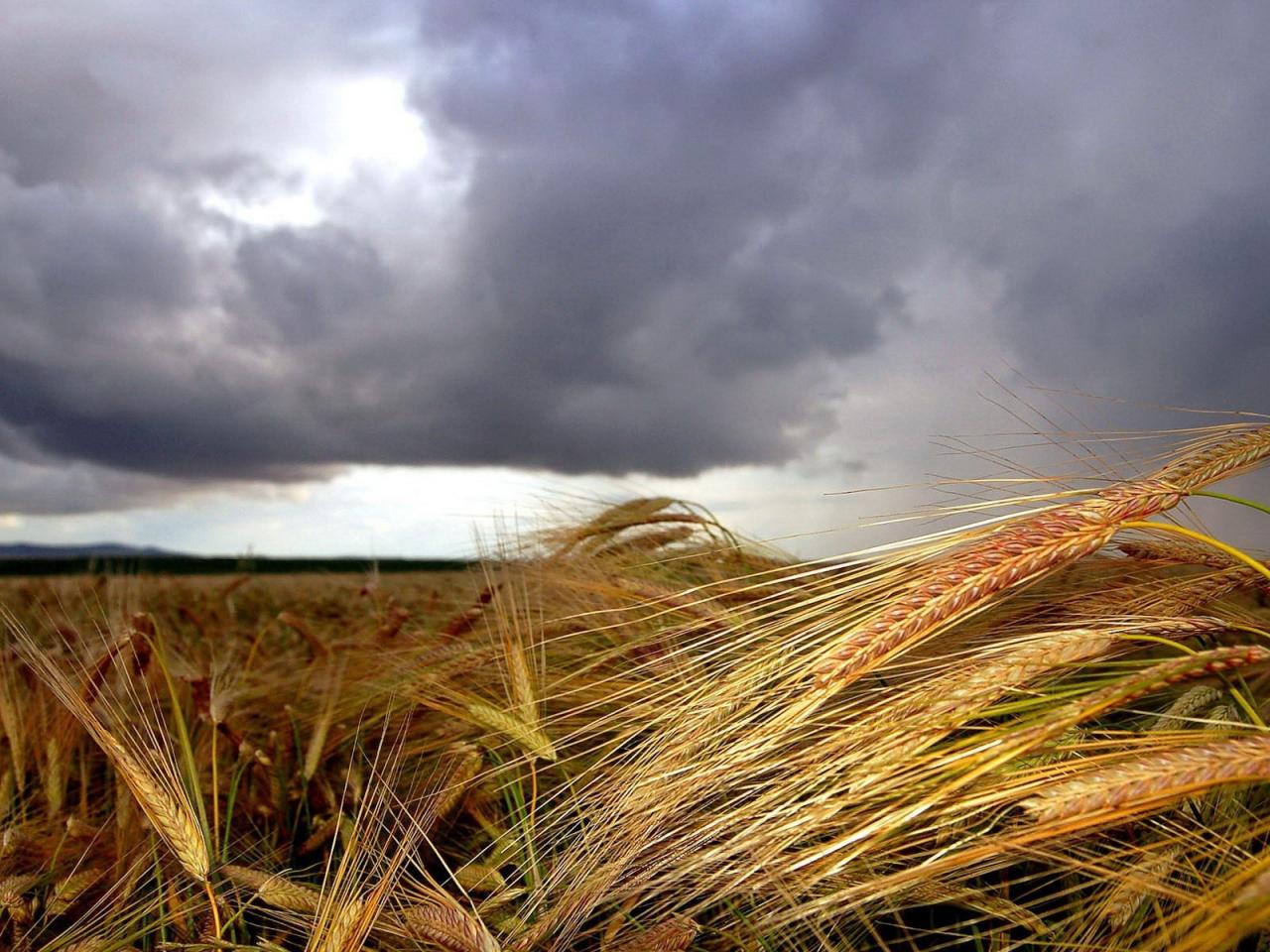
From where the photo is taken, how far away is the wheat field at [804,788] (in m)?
1.17

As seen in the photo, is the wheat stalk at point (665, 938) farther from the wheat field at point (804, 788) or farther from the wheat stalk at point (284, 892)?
the wheat stalk at point (284, 892)

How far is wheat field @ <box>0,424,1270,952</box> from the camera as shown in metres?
1.17

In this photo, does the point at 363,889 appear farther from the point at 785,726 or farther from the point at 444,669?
the point at 785,726

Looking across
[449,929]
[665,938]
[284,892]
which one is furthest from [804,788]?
[284,892]

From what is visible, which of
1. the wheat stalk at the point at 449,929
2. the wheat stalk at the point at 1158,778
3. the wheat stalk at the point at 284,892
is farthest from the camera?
the wheat stalk at the point at 284,892

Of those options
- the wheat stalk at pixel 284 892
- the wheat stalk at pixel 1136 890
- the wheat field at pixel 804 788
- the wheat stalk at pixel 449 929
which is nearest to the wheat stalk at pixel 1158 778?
the wheat field at pixel 804 788

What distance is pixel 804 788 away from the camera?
1.24 meters

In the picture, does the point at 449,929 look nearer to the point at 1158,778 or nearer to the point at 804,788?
the point at 804,788

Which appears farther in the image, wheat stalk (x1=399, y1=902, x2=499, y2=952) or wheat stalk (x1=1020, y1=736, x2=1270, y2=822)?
wheat stalk (x1=399, y1=902, x2=499, y2=952)

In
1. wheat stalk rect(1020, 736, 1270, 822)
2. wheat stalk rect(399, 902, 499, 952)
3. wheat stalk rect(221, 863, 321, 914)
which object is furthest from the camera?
wheat stalk rect(221, 863, 321, 914)

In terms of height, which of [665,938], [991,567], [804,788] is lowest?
[665,938]

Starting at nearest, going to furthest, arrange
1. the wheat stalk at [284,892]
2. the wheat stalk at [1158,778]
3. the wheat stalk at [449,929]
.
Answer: the wheat stalk at [1158,778] < the wheat stalk at [449,929] < the wheat stalk at [284,892]

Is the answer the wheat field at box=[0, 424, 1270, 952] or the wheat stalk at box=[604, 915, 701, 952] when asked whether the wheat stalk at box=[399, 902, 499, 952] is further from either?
the wheat stalk at box=[604, 915, 701, 952]

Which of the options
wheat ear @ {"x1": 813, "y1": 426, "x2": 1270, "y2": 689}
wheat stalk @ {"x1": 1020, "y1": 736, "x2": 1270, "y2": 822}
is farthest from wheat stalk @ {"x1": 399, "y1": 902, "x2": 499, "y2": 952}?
wheat stalk @ {"x1": 1020, "y1": 736, "x2": 1270, "y2": 822}
